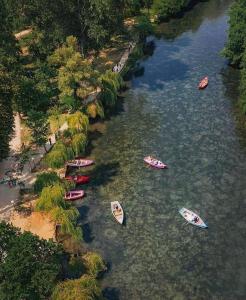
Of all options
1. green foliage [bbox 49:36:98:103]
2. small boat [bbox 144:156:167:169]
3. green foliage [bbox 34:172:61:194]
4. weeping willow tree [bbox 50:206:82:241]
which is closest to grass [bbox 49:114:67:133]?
green foliage [bbox 49:36:98:103]

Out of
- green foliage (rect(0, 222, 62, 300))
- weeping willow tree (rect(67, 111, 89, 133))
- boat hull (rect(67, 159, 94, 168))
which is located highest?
green foliage (rect(0, 222, 62, 300))

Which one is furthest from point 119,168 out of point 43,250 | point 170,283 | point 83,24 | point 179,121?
point 83,24

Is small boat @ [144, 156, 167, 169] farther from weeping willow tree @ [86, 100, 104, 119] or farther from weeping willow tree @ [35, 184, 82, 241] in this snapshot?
weeping willow tree @ [35, 184, 82, 241]

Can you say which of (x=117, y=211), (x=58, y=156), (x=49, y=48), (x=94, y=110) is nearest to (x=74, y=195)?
(x=58, y=156)

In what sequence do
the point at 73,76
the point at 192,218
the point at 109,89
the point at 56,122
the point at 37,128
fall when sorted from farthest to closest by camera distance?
the point at 109,89, the point at 56,122, the point at 73,76, the point at 37,128, the point at 192,218

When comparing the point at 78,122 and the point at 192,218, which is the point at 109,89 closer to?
the point at 78,122
